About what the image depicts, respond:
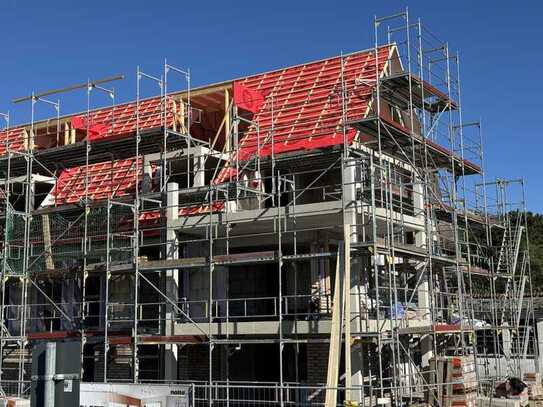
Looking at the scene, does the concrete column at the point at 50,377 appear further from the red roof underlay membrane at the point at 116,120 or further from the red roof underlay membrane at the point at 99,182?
the red roof underlay membrane at the point at 116,120

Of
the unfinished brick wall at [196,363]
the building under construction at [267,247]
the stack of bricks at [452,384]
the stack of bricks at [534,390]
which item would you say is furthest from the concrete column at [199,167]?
the stack of bricks at [534,390]

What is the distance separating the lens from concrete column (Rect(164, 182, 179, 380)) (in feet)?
64.1

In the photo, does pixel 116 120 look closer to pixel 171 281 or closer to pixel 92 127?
pixel 92 127

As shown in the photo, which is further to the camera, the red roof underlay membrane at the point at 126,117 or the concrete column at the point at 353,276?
the red roof underlay membrane at the point at 126,117

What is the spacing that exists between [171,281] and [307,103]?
7.14 meters

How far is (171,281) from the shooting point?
2009 cm

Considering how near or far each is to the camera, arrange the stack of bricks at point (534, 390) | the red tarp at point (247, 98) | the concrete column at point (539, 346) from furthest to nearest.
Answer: the concrete column at point (539, 346) < the red tarp at point (247, 98) < the stack of bricks at point (534, 390)

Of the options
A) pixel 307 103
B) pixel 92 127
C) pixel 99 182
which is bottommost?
pixel 99 182

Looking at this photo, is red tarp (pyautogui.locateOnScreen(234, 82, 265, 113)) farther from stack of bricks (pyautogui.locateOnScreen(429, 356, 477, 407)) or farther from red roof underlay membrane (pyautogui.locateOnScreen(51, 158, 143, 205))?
stack of bricks (pyautogui.locateOnScreen(429, 356, 477, 407))

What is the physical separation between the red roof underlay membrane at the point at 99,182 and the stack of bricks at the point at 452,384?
1152 centimetres

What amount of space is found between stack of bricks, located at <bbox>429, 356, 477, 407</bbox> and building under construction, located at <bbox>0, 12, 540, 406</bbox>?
0.14ft

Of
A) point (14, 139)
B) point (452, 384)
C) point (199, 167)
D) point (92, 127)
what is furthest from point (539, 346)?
point (14, 139)

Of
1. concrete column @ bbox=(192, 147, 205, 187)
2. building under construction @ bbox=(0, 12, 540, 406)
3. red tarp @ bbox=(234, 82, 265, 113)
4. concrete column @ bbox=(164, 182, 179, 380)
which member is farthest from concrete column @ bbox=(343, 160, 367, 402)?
red tarp @ bbox=(234, 82, 265, 113)

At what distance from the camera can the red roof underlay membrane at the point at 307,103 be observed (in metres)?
20.9
